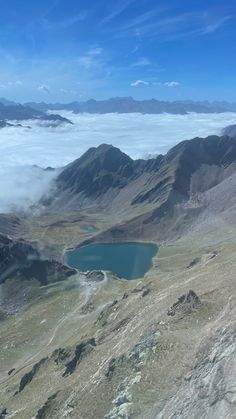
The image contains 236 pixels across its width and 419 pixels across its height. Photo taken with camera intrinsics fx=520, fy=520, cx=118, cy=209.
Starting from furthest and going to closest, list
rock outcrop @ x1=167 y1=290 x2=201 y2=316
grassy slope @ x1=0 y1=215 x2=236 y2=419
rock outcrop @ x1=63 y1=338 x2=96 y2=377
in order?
rock outcrop @ x1=63 y1=338 x2=96 y2=377, rock outcrop @ x1=167 y1=290 x2=201 y2=316, grassy slope @ x1=0 y1=215 x2=236 y2=419

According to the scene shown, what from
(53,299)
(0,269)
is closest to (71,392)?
(53,299)

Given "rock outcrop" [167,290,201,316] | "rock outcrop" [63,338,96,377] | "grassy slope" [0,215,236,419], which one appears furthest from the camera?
"rock outcrop" [63,338,96,377]

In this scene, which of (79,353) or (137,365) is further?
(79,353)

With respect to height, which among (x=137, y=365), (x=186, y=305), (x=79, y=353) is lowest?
(x=79, y=353)

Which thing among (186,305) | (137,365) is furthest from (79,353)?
(137,365)

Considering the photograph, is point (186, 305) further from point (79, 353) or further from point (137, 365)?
point (79, 353)

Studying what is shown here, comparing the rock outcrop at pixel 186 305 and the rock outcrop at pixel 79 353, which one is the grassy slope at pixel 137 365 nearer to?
the rock outcrop at pixel 186 305

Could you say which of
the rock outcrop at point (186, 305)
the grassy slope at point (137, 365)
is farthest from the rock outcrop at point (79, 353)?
the rock outcrop at point (186, 305)

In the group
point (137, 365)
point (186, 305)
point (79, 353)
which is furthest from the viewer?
point (79, 353)

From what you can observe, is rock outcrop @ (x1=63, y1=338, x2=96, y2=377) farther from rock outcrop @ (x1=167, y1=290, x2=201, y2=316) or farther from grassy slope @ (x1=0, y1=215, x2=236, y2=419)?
rock outcrop @ (x1=167, y1=290, x2=201, y2=316)

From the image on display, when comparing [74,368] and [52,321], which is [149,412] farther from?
[52,321]

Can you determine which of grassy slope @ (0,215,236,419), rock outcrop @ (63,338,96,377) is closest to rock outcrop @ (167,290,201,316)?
grassy slope @ (0,215,236,419)
